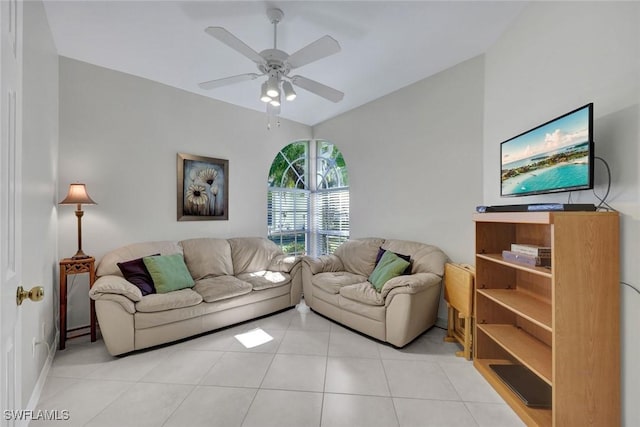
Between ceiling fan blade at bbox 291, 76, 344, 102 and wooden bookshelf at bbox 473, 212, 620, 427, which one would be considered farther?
ceiling fan blade at bbox 291, 76, 344, 102

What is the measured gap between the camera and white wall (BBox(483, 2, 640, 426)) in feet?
4.54

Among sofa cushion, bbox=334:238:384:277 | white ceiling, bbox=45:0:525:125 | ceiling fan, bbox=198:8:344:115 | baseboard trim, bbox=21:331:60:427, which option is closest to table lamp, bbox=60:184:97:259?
baseboard trim, bbox=21:331:60:427

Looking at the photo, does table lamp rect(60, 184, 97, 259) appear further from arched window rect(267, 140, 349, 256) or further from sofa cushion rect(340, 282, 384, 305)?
sofa cushion rect(340, 282, 384, 305)

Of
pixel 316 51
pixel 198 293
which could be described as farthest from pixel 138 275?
pixel 316 51

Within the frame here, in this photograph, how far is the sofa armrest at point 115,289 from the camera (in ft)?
7.36

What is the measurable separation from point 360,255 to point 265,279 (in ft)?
4.20

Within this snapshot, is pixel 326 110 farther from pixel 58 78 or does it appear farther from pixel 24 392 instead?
pixel 24 392

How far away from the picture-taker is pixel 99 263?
2.81m

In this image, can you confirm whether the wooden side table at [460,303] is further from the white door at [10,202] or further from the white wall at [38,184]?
the white wall at [38,184]

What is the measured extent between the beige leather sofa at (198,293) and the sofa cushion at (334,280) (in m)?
0.39

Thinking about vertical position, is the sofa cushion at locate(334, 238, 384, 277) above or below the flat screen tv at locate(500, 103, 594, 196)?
below

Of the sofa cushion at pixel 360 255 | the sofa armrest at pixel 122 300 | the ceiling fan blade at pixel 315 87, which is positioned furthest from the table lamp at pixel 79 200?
the sofa cushion at pixel 360 255

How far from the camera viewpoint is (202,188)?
370 cm

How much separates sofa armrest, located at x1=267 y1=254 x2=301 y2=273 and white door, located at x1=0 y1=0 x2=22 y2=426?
2596 millimetres
